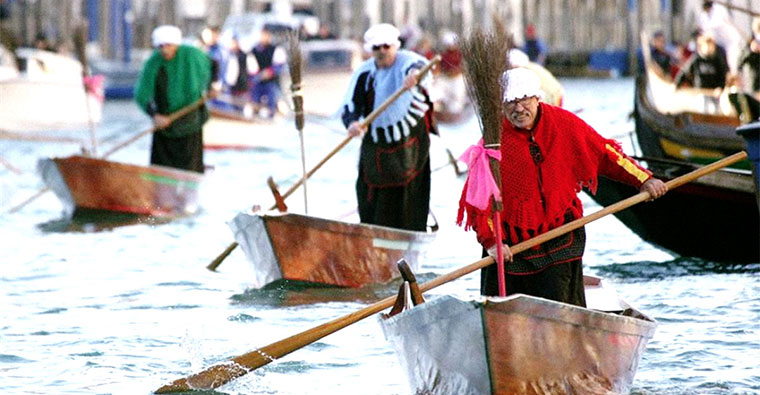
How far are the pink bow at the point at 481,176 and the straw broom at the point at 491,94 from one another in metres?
0.03

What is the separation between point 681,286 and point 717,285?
21 centimetres

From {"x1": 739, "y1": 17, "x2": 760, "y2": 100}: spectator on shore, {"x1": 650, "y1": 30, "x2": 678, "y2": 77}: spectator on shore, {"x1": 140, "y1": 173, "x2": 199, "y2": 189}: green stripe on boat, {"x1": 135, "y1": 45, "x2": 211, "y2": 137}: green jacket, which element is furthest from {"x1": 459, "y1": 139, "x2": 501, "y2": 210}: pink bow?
{"x1": 650, "y1": 30, "x2": 678, "y2": 77}: spectator on shore

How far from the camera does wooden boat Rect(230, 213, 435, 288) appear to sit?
9.65 metres

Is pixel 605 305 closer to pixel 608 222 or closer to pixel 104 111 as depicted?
pixel 608 222

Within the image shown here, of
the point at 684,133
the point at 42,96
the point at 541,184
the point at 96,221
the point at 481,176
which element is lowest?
the point at 42,96

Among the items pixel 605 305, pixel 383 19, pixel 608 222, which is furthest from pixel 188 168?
pixel 383 19

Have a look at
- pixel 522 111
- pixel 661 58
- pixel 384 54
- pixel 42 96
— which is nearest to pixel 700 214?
pixel 384 54

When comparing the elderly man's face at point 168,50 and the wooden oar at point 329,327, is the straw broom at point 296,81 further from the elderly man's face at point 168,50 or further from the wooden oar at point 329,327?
the elderly man's face at point 168,50

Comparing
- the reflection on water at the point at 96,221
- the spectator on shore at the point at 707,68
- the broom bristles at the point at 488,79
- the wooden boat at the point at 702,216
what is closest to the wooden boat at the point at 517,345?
the broom bristles at the point at 488,79

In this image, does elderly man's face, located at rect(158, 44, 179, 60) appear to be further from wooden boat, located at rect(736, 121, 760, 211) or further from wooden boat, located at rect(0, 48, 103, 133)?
wooden boat, located at rect(0, 48, 103, 133)

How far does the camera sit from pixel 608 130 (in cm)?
2267

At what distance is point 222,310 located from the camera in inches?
381

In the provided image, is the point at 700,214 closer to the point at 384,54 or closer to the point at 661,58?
the point at 384,54

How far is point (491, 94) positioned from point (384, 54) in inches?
134
